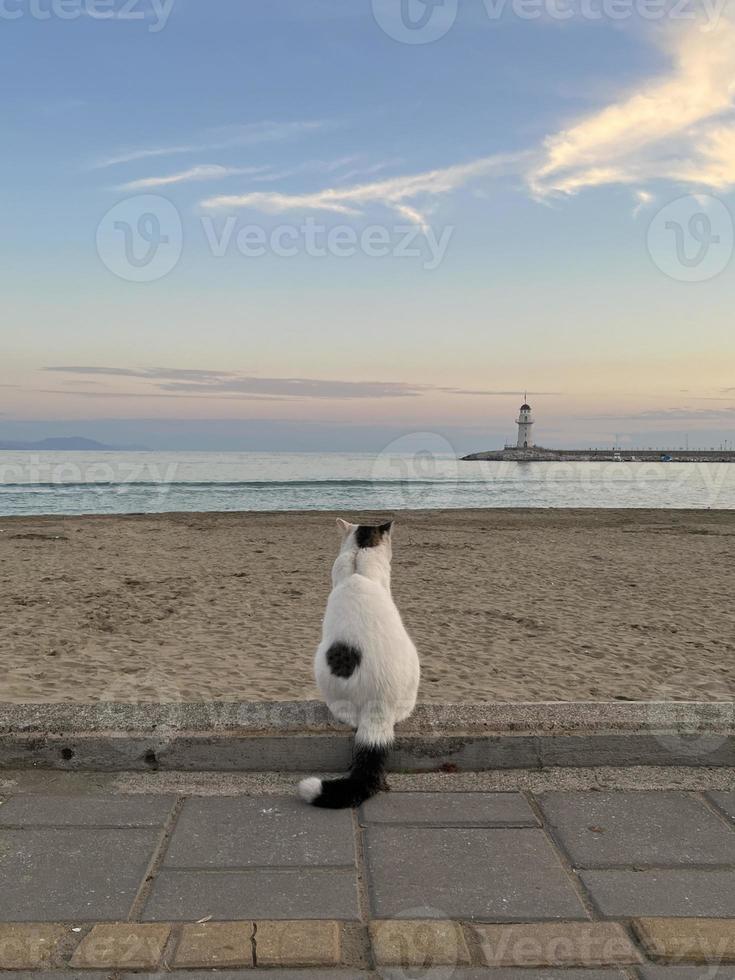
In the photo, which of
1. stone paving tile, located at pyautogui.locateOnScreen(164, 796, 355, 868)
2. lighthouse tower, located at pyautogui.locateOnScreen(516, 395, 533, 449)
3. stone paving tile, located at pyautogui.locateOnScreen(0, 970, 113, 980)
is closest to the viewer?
stone paving tile, located at pyautogui.locateOnScreen(0, 970, 113, 980)

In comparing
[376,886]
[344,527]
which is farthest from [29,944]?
[344,527]

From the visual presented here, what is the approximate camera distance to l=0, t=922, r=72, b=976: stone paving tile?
2227 millimetres

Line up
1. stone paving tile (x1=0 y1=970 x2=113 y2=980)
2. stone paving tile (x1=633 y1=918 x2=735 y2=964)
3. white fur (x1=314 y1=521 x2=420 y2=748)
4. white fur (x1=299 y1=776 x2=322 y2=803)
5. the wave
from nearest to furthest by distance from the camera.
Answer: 1. stone paving tile (x1=0 y1=970 x2=113 y2=980)
2. stone paving tile (x1=633 y1=918 x2=735 y2=964)
3. white fur (x1=299 y1=776 x2=322 y2=803)
4. white fur (x1=314 y1=521 x2=420 y2=748)
5. the wave

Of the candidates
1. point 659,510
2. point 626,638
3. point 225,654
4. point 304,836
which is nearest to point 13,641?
point 225,654

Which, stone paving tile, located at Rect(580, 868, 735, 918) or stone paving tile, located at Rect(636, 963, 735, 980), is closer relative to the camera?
stone paving tile, located at Rect(636, 963, 735, 980)

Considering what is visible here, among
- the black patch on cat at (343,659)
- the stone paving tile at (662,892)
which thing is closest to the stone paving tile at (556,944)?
the stone paving tile at (662,892)

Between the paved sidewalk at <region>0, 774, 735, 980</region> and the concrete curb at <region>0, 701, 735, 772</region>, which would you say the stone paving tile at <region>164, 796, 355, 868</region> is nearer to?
the paved sidewalk at <region>0, 774, 735, 980</region>

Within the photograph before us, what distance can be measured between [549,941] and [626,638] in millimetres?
5708

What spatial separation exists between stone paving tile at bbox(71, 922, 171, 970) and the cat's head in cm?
249

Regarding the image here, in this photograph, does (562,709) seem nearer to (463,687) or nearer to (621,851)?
(621,851)

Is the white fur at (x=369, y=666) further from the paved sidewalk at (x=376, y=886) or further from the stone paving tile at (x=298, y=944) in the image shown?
the stone paving tile at (x=298, y=944)

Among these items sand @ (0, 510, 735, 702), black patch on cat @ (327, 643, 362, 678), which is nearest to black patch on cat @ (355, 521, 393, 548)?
black patch on cat @ (327, 643, 362, 678)

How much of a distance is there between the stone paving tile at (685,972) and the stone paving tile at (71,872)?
1664mm

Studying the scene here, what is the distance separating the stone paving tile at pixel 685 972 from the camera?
7.18 ft
